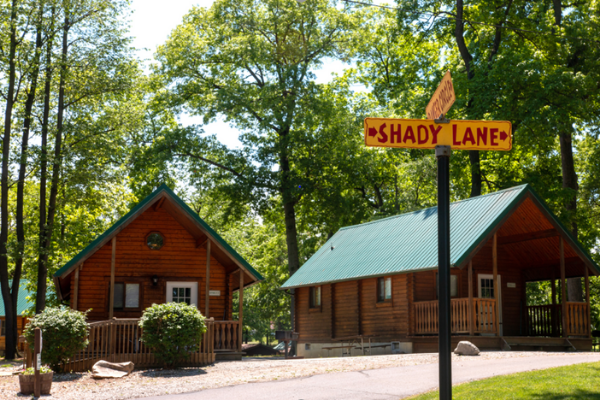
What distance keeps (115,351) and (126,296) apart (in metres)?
5.10

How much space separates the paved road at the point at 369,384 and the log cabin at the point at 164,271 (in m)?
8.41

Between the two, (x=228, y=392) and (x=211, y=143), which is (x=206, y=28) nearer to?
(x=211, y=143)

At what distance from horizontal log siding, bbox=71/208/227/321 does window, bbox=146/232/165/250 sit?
117 mm

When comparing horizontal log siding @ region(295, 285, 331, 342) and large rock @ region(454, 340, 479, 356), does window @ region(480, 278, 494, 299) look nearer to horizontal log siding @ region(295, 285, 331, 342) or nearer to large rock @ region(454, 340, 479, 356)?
horizontal log siding @ region(295, 285, 331, 342)

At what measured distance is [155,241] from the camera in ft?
77.6

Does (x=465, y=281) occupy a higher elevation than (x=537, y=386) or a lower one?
higher

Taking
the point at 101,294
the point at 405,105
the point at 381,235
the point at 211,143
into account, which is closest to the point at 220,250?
the point at 101,294

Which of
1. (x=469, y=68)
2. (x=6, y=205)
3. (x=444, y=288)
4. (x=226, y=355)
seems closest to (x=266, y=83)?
(x=469, y=68)

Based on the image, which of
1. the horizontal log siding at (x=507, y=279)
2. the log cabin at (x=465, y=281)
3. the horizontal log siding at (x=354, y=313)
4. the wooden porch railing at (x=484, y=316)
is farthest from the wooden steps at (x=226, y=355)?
the horizontal log siding at (x=507, y=279)

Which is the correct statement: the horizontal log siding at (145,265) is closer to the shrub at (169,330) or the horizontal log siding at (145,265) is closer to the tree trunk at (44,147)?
the shrub at (169,330)

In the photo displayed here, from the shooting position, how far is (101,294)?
901 inches

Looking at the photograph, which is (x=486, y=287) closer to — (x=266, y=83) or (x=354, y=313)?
(x=354, y=313)

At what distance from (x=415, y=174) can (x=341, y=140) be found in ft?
19.2

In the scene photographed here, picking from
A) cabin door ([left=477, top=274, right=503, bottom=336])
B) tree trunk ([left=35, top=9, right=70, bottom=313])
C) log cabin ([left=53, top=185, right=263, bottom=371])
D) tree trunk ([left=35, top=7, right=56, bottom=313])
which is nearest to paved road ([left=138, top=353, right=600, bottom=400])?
log cabin ([left=53, top=185, right=263, bottom=371])
